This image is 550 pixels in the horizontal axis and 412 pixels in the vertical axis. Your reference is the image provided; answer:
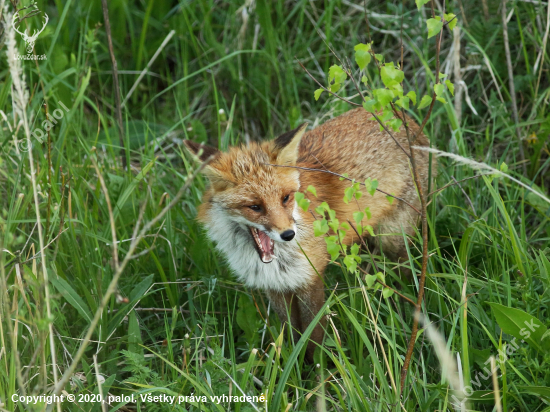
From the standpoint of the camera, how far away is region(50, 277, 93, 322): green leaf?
12.1 ft

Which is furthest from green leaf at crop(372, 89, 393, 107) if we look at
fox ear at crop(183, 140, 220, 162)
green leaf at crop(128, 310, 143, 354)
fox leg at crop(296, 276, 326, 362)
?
green leaf at crop(128, 310, 143, 354)

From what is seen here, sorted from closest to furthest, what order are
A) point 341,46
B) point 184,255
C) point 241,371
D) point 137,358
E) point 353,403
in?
point 353,403
point 137,358
point 241,371
point 184,255
point 341,46

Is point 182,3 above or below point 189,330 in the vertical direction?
above

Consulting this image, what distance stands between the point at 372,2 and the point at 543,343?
184 inches

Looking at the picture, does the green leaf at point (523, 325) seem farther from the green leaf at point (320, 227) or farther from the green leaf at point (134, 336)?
the green leaf at point (134, 336)

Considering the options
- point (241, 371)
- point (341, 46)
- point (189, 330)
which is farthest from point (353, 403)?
point (341, 46)

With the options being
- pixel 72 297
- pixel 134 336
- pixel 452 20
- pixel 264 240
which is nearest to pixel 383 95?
pixel 452 20

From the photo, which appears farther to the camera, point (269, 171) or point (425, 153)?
point (425, 153)

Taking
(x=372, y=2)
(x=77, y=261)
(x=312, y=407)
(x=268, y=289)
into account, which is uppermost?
(x=372, y=2)

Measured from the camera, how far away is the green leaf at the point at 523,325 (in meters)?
3.07

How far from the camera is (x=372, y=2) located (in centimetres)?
652

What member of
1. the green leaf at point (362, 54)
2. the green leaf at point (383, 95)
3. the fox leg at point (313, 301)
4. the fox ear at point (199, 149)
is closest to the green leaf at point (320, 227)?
the green leaf at point (383, 95)

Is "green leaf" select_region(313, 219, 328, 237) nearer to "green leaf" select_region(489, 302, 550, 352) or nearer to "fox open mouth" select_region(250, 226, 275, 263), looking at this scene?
"green leaf" select_region(489, 302, 550, 352)

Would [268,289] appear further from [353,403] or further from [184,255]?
[353,403]
